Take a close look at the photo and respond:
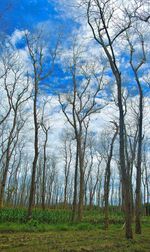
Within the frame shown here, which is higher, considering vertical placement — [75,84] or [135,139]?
[75,84]

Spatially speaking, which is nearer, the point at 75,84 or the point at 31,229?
the point at 31,229

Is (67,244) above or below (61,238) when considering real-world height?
above

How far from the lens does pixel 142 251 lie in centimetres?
776

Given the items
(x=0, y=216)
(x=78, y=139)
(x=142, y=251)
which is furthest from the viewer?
(x=78, y=139)

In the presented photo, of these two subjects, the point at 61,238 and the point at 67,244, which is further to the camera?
the point at 61,238

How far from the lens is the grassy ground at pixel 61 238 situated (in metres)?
7.72

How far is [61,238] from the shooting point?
10.5 m

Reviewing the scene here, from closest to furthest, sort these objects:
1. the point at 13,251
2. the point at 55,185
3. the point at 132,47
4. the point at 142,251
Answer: the point at 13,251 → the point at 142,251 → the point at 132,47 → the point at 55,185

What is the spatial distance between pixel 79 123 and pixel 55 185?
44081mm

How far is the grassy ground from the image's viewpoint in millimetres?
7720

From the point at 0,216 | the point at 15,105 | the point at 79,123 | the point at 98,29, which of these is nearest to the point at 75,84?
the point at 79,123

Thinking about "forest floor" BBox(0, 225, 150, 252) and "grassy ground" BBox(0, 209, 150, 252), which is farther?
"grassy ground" BBox(0, 209, 150, 252)

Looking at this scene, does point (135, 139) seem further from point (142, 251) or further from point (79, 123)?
point (142, 251)

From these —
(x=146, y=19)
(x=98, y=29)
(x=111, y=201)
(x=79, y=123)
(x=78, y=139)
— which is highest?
(x=98, y=29)
